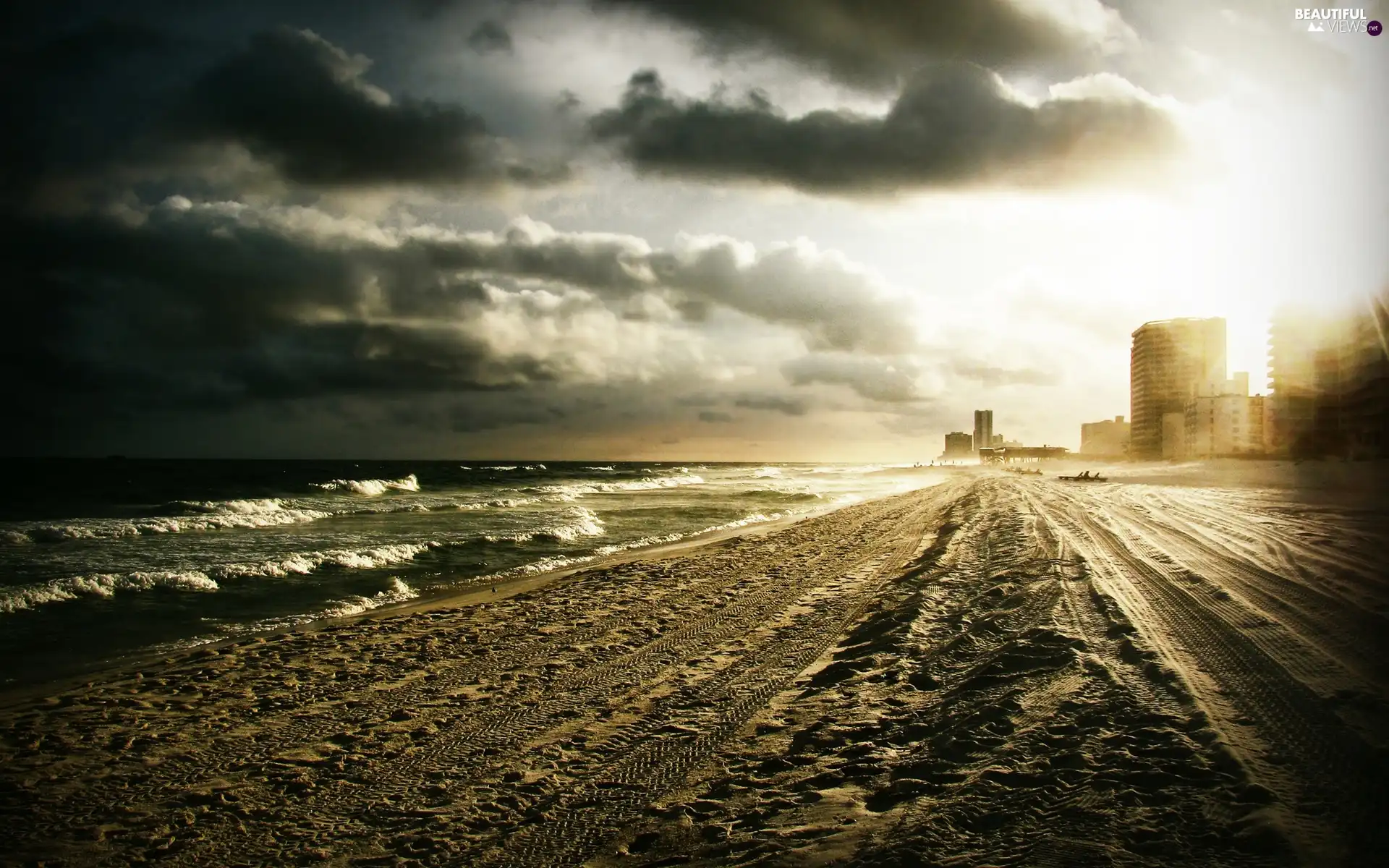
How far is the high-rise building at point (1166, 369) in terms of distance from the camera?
477ft

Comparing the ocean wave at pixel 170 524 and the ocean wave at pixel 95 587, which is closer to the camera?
the ocean wave at pixel 95 587

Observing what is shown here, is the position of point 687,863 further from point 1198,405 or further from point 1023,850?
point 1198,405

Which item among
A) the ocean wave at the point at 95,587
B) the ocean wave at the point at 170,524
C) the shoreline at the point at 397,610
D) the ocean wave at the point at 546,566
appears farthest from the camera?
the ocean wave at the point at 170,524

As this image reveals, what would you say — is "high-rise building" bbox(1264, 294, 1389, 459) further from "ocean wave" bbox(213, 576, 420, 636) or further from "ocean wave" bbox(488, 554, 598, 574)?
"ocean wave" bbox(213, 576, 420, 636)

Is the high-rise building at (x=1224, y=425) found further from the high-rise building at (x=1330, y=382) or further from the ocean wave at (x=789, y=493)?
the ocean wave at (x=789, y=493)

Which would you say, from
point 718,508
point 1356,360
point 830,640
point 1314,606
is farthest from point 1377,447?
point 830,640

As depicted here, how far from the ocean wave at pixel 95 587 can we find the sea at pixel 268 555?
0.13 ft

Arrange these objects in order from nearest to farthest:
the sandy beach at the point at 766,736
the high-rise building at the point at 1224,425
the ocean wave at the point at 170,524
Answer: the sandy beach at the point at 766,736
the ocean wave at the point at 170,524
the high-rise building at the point at 1224,425

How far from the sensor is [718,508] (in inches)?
1310

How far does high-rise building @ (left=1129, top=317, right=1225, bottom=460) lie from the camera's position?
14550 cm

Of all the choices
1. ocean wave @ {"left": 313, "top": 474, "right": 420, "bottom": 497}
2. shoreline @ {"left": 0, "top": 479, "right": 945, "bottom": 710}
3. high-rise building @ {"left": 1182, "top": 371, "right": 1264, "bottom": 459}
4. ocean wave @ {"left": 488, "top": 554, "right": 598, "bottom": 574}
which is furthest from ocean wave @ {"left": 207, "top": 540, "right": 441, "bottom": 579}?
high-rise building @ {"left": 1182, "top": 371, "right": 1264, "bottom": 459}

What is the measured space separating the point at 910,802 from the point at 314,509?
33567mm

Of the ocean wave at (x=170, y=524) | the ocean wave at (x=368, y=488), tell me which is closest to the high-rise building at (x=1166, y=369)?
the ocean wave at (x=368, y=488)

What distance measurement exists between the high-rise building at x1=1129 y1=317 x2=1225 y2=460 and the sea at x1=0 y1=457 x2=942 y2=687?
13722cm
